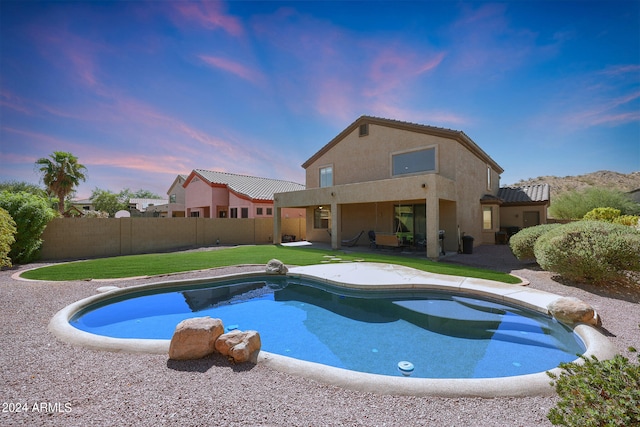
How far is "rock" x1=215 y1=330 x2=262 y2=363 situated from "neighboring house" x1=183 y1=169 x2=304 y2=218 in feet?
70.6

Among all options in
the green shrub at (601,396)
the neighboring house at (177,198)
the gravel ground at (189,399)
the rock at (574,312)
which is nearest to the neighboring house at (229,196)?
the neighboring house at (177,198)

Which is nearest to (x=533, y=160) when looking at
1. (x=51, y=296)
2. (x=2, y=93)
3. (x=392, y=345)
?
(x=392, y=345)

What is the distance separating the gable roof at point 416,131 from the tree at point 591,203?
11063 mm

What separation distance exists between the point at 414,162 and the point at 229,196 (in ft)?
62.0

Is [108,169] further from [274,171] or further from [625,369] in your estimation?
[625,369]

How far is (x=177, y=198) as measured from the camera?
35.8 m

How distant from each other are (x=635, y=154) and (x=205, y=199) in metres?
51.9

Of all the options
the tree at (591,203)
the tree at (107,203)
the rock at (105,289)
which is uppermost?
the tree at (107,203)

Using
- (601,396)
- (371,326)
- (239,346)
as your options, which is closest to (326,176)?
(371,326)

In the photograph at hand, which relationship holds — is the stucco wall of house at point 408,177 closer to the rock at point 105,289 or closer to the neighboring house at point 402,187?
the neighboring house at point 402,187

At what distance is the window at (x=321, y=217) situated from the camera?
2089 centimetres

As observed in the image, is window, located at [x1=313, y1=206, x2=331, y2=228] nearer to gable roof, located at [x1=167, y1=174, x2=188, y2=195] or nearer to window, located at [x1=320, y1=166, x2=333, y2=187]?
A: window, located at [x1=320, y1=166, x2=333, y2=187]

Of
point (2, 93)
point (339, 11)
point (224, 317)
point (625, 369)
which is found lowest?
point (224, 317)

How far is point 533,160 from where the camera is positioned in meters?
33.2
